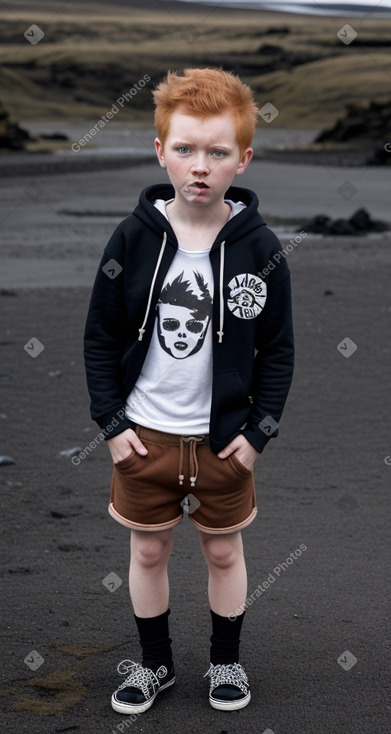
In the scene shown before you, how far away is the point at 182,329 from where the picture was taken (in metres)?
3.10

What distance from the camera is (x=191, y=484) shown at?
3.14m

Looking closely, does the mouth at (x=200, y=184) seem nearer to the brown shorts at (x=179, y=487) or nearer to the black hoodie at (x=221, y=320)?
the black hoodie at (x=221, y=320)

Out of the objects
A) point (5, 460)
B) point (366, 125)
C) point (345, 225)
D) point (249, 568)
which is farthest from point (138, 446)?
point (366, 125)

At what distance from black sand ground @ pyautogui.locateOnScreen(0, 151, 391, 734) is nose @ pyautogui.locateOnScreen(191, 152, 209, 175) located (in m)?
1.53

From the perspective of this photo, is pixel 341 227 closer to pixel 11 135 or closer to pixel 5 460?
pixel 5 460

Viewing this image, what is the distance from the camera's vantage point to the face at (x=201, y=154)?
3.00 m

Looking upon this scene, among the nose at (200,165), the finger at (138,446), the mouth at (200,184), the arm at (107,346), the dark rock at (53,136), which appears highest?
the nose at (200,165)

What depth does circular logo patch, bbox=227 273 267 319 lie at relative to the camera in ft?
10.1

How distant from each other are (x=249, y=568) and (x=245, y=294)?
5.13 ft

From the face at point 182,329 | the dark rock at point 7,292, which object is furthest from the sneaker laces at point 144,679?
the dark rock at point 7,292

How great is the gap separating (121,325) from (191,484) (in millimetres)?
486

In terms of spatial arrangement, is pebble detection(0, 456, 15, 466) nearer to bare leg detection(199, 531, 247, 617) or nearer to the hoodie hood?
bare leg detection(199, 531, 247, 617)

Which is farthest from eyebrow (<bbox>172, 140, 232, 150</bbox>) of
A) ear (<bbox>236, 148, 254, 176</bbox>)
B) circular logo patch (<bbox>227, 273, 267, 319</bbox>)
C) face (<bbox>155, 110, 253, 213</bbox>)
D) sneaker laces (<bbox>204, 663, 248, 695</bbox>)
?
sneaker laces (<bbox>204, 663, 248, 695</bbox>)

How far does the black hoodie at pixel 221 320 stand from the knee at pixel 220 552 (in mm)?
319
